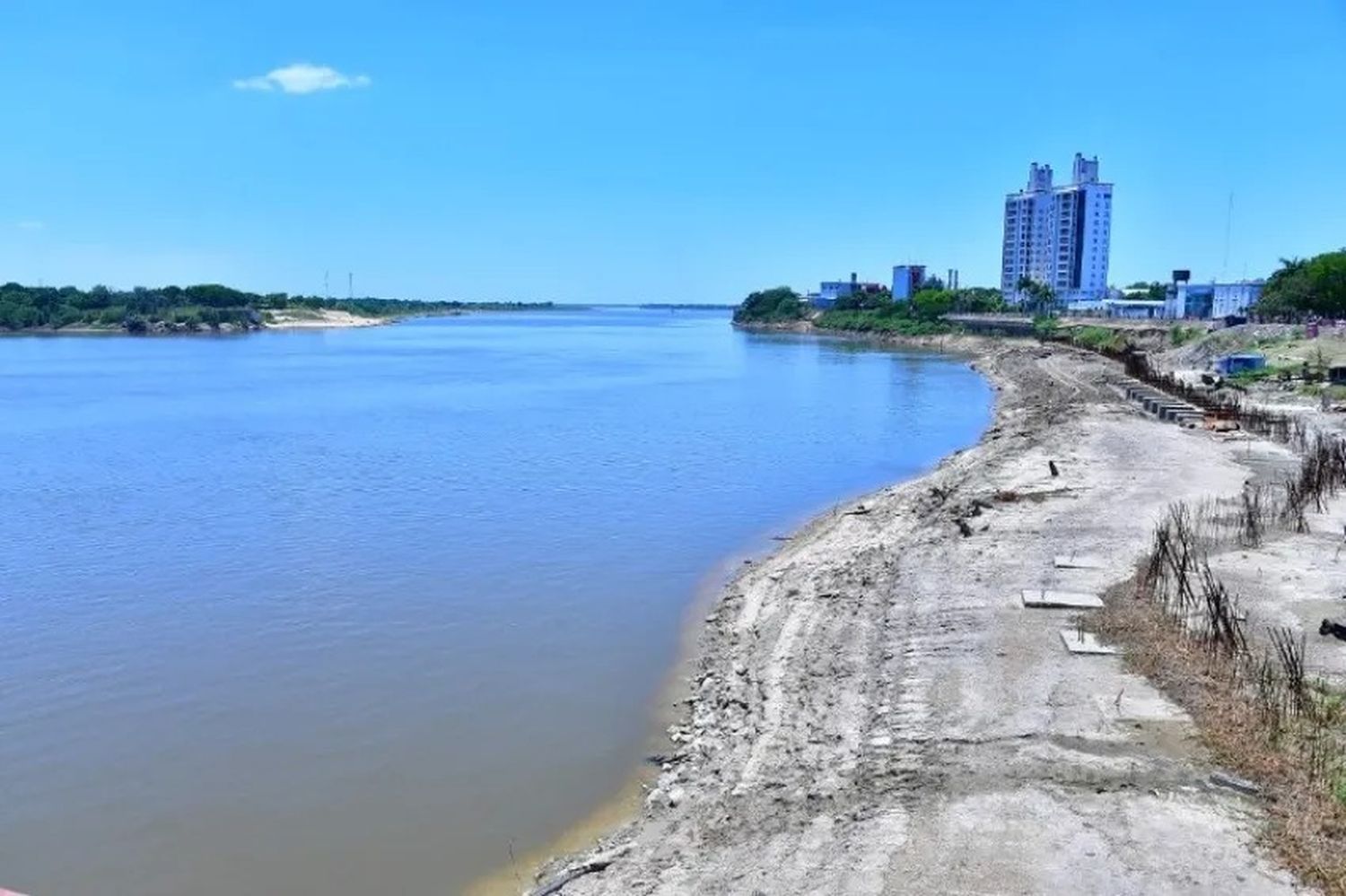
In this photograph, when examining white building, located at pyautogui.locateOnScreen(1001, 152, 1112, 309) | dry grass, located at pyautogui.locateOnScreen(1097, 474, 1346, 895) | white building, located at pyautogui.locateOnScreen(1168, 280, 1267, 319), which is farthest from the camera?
white building, located at pyautogui.locateOnScreen(1001, 152, 1112, 309)

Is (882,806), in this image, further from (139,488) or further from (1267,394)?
(1267,394)

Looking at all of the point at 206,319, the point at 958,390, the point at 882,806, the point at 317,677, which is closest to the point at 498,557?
the point at 317,677

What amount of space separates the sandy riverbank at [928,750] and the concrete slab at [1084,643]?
16cm

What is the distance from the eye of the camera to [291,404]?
52094 millimetres

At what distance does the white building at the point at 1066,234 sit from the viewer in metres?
170

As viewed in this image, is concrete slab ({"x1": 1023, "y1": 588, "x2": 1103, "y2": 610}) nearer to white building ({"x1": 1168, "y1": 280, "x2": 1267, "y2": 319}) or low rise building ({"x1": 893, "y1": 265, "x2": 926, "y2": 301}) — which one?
white building ({"x1": 1168, "y1": 280, "x2": 1267, "y2": 319})

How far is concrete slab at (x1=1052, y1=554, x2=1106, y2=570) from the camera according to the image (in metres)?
15.6

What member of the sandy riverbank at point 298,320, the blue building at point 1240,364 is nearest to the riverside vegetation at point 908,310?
the blue building at point 1240,364

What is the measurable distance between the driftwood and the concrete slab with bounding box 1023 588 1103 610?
23.4ft

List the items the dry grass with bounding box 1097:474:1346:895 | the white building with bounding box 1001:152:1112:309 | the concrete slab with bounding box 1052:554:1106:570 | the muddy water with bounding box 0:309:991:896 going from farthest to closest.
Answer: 1. the white building with bounding box 1001:152:1112:309
2. the concrete slab with bounding box 1052:554:1106:570
3. the muddy water with bounding box 0:309:991:896
4. the dry grass with bounding box 1097:474:1346:895

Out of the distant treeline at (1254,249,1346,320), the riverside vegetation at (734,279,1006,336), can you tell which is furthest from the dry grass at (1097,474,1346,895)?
the riverside vegetation at (734,279,1006,336)

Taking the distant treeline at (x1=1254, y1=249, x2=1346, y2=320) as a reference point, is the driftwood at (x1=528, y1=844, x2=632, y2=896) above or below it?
below

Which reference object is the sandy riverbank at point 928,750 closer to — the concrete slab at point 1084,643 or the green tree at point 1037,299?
the concrete slab at point 1084,643

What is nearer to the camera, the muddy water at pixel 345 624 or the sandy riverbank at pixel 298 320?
the muddy water at pixel 345 624
